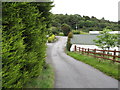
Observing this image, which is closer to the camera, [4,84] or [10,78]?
[4,84]

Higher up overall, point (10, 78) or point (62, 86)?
point (10, 78)

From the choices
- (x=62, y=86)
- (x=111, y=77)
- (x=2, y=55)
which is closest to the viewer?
(x=2, y=55)

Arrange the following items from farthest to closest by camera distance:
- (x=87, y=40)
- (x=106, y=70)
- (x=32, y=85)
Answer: (x=87, y=40)
(x=106, y=70)
(x=32, y=85)

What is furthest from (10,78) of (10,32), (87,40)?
(87,40)

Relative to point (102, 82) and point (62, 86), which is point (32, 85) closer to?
point (62, 86)

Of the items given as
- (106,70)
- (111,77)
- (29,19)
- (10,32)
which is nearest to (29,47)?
(29,19)

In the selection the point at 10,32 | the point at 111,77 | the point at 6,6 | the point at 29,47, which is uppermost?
the point at 6,6

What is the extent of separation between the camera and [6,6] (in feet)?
13.0

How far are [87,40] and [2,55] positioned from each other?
30796 millimetres

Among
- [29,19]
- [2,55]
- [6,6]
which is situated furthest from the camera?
[29,19]

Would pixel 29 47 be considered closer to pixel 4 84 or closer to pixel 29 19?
pixel 29 19

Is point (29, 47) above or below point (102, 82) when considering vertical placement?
above

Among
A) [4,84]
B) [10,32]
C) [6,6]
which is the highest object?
[6,6]

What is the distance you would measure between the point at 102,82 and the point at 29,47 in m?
4.68
